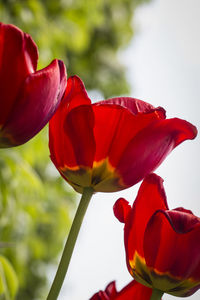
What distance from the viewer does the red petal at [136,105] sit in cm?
24

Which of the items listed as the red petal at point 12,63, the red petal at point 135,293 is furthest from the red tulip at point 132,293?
the red petal at point 12,63

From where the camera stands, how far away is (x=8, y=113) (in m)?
0.21

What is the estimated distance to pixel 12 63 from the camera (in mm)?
212

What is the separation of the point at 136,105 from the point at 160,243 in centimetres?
7

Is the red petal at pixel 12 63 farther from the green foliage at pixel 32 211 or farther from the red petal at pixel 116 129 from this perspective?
the green foliage at pixel 32 211

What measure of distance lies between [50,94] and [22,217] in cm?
101

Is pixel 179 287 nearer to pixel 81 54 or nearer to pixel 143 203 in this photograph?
pixel 143 203

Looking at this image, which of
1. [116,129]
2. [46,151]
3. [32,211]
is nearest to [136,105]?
[116,129]

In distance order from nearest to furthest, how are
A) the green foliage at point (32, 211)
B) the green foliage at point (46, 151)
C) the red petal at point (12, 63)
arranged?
the red petal at point (12, 63), the green foliage at point (32, 211), the green foliage at point (46, 151)

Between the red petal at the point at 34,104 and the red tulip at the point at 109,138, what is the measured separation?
0.02 m

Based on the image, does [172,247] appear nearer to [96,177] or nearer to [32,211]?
[96,177]

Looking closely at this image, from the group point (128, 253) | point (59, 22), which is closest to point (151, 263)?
point (128, 253)

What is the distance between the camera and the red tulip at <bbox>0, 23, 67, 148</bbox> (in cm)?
21

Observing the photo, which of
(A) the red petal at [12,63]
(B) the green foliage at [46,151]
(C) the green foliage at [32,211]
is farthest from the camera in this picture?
(B) the green foliage at [46,151]
